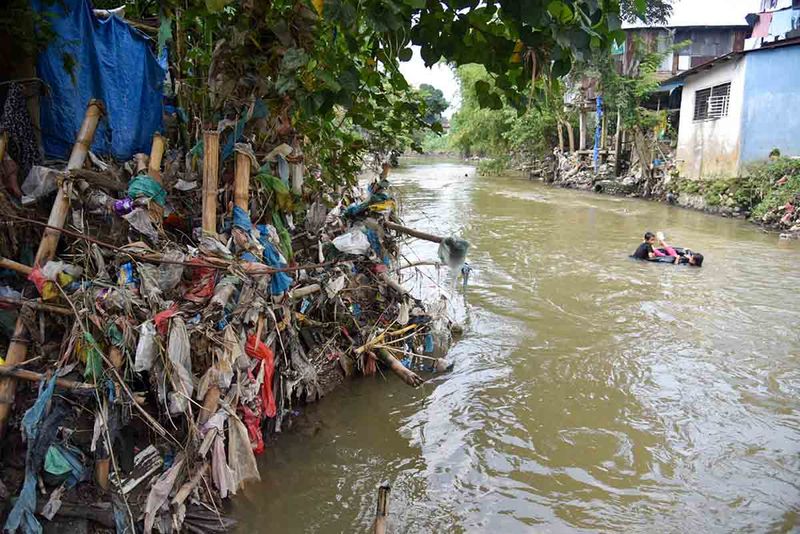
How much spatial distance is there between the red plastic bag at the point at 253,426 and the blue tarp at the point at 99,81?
2.41m

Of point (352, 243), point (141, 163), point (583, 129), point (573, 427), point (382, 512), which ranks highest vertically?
point (583, 129)

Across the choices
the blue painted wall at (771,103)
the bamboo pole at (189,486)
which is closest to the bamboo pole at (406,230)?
the bamboo pole at (189,486)

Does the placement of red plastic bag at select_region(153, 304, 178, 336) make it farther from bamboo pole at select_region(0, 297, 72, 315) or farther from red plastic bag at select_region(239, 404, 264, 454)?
red plastic bag at select_region(239, 404, 264, 454)

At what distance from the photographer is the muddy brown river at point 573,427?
4512mm

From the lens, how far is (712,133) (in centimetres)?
1972

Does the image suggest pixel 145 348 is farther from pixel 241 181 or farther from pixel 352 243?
pixel 352 243

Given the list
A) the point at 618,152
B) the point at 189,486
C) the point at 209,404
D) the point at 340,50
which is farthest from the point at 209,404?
the point at 618,152

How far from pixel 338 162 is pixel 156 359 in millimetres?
3849

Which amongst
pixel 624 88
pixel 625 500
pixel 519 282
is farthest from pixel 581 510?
pixel 624 88

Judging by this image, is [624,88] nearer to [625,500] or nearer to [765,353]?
[765,353]

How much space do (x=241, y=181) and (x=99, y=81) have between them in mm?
1577

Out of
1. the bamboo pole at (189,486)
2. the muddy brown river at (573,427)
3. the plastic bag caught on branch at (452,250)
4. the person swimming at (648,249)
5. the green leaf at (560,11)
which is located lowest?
the muddy brown river at (573,427)

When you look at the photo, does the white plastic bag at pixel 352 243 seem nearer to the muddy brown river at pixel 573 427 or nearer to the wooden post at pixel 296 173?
the wooden post at pixel 296 173

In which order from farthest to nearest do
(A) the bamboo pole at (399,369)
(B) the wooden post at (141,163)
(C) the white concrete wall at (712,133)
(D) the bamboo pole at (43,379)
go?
(C) the white concrete wall at (712,133) → (A) the bamboo pole at (399,369) → (B) the wooden post at (141,163) → (D) the bamboo pole at (43,379)
